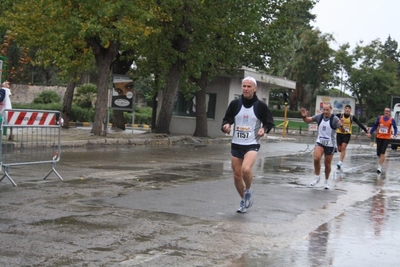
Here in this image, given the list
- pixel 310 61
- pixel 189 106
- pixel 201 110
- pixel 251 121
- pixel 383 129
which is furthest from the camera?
pixel 310 61

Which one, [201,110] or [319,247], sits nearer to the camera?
[319,247]

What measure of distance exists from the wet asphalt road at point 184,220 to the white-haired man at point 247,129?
1.57 feet

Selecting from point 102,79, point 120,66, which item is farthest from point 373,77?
point 102,79

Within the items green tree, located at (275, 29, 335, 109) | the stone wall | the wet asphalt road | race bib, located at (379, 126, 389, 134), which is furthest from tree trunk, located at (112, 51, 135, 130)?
green tree, located at (275, 29, 335, 109)

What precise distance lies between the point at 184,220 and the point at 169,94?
70.6ft

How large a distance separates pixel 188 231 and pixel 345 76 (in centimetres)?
6746

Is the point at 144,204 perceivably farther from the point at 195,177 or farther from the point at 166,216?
the point at 195,177

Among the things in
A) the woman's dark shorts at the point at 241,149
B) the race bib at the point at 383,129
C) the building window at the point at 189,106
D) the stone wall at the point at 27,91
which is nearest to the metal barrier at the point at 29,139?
the woman's dark shorts at the point at 241,149

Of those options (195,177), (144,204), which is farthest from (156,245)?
(195,177)

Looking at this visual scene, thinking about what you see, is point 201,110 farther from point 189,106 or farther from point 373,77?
point 373,77

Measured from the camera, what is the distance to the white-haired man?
9.95 metres

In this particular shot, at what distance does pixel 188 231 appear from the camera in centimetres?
818

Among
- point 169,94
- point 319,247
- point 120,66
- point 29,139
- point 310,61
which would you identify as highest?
point 310,61

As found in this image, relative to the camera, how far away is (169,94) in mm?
30203
